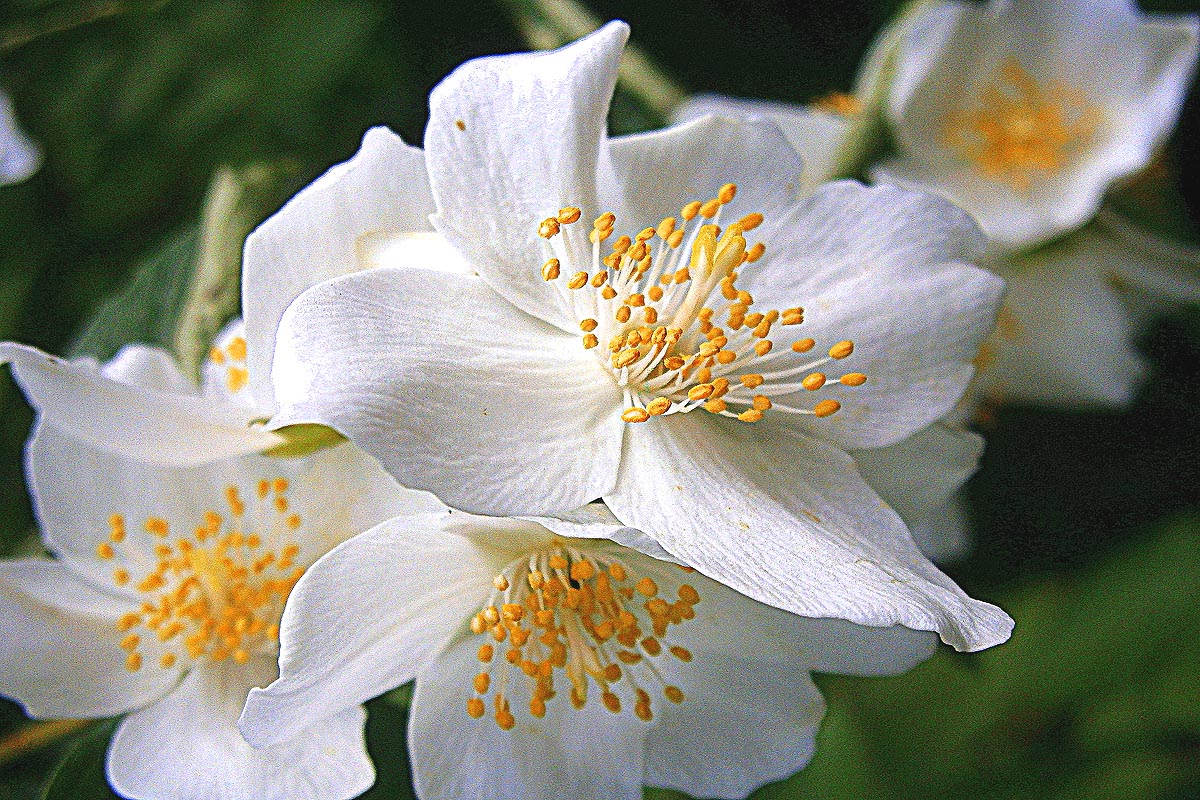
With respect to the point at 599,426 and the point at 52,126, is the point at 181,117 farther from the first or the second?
the point at 599,426

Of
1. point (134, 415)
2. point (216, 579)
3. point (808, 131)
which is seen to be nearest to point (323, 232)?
point (134, 415)

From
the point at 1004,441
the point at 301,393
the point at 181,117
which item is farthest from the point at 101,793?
the point at 1004,441

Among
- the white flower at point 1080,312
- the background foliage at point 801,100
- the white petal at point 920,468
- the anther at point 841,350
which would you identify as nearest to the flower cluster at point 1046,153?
the white flower at point 1080,312

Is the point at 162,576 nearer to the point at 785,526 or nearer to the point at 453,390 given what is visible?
the point at 453,390

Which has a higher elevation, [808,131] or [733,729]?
[808,131]

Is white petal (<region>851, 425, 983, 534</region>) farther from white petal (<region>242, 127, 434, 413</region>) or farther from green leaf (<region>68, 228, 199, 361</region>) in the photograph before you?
green leaf (<region>68, 228, 199, 361</region>)

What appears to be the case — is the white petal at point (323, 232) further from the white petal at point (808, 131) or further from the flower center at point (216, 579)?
the white petal at point (808, 131)

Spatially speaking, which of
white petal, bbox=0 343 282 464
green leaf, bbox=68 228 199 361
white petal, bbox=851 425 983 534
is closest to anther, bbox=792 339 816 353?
white petal, bbox=851 425 983 534
